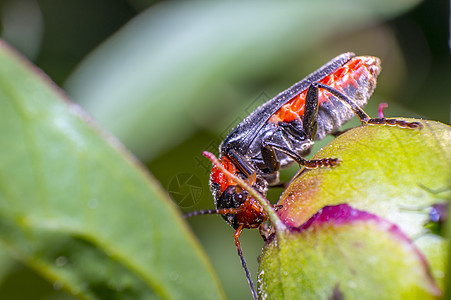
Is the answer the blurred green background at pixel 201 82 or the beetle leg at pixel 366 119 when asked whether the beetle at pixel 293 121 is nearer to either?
the beetle leg at pixel 366 119

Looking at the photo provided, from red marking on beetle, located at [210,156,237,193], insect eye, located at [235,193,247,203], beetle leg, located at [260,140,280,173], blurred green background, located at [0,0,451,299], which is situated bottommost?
beetle leg, located at [260,140,280,173]

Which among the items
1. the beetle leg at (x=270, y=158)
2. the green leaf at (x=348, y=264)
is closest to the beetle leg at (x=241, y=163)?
the beetle leg at (x=270, y=158)

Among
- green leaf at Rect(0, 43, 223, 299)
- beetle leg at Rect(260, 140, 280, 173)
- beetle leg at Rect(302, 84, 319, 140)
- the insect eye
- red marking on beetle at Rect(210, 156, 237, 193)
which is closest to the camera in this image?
green leaf at Rect(0, 43, 223, 299)

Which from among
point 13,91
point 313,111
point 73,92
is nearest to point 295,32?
point 313,111

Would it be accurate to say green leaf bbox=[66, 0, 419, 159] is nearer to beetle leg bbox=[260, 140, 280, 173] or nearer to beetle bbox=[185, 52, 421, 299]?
beetle bbox=[185, 52, 421, 299]

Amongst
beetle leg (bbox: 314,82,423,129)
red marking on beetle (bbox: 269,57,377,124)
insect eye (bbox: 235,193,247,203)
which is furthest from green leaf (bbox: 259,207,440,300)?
red marking on beetle (bbox: 269,57,377,124)

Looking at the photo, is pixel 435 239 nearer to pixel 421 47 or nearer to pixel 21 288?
pixel 21 288

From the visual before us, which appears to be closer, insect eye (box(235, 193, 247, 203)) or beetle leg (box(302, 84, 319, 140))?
insect eye (box(235, 193, 247, 203))
